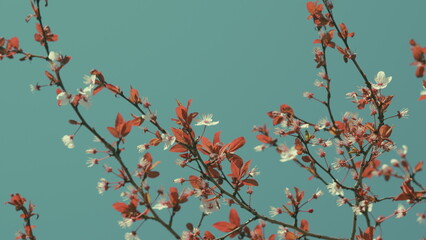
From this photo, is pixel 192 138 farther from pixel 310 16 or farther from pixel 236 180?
pixel 310 16

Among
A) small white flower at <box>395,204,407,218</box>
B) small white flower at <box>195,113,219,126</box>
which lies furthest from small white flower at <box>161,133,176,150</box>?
small white flower at <box>395,204,407,218</box>

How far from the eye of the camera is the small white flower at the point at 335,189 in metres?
2.30

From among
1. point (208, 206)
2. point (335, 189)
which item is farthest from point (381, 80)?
point (208, 206)

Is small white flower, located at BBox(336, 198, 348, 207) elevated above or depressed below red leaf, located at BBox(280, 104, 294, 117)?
below

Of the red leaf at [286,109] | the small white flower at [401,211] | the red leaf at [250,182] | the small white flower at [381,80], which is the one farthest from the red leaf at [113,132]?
the small white flower at [381,80]

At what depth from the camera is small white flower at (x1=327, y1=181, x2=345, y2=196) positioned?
7.54 ft

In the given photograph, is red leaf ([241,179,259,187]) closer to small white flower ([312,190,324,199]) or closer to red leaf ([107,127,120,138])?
small white flower ([312,190,324,199])

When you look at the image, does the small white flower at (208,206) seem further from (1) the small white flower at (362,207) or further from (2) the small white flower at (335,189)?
(1) the small white flower at (362,207)

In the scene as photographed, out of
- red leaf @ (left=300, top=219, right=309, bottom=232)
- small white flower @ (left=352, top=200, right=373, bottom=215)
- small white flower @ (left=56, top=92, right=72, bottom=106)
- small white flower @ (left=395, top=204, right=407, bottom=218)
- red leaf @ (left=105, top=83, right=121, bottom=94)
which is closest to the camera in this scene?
small white flower @ (left=56, top=92, right=72, bottom=106)

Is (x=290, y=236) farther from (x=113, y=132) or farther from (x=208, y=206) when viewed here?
(x=113, y=132)

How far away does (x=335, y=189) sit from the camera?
A: 2314 millimetres

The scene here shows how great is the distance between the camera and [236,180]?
7.94 ft

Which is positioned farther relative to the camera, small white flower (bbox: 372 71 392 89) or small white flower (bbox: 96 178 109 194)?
small white flower (bbox: 372 71 392 89)

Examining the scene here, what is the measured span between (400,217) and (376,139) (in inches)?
18.7
